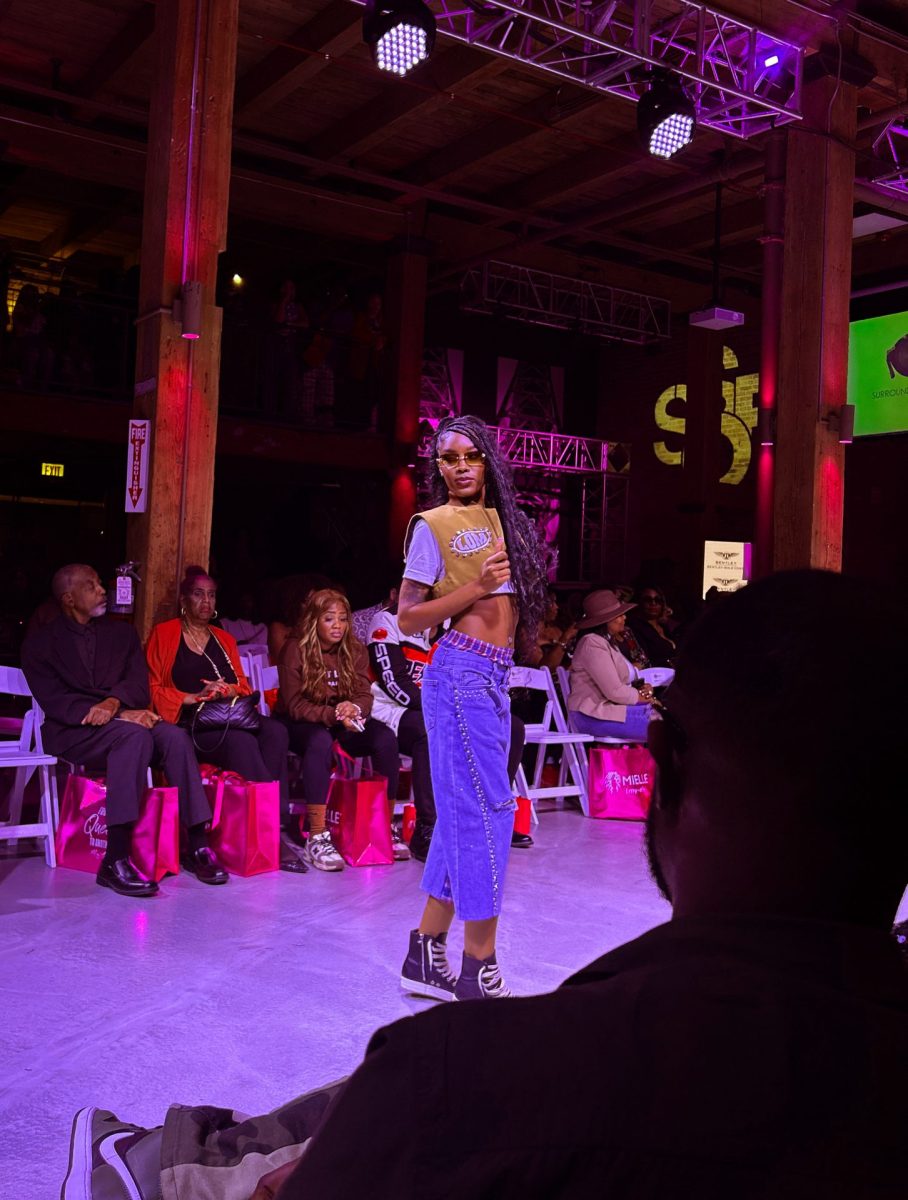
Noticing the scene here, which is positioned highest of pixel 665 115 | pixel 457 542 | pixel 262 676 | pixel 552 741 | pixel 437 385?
pixel 665 115

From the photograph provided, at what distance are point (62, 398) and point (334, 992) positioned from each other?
8.61m

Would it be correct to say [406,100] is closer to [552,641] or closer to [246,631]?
[552,641]

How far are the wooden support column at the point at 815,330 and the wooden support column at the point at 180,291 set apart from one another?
3874 millimetres

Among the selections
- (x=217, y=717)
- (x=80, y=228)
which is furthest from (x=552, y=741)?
(x=80, y=228)

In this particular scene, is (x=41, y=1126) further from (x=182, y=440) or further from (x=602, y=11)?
(x=602, y=11)

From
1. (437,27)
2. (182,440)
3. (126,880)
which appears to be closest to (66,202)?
(437,27)

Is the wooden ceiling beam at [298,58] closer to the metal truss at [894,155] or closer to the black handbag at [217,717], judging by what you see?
the metal truss at [894,155]

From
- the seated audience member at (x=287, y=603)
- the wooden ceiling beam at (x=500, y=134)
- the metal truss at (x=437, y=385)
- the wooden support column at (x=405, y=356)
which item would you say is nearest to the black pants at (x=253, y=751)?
the seated audience member at (x=287, y=603)

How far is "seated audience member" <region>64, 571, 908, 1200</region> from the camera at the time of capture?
23.2 inches

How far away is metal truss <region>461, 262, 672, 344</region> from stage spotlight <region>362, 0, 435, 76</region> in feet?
20.5

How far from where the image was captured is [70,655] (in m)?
4.77

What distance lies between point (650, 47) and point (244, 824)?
5.30m

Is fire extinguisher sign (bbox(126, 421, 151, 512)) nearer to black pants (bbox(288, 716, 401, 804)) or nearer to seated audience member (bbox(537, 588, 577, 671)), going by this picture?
black pants (bbox(288, 716, 401, 804))

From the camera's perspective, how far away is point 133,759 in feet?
14.9
